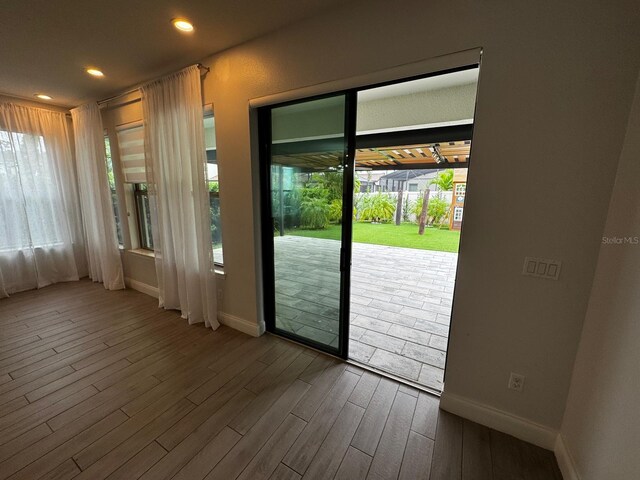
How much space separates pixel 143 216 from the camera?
3760mm

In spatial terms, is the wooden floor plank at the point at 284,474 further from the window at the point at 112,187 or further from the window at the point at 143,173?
the window at the point at 112,187

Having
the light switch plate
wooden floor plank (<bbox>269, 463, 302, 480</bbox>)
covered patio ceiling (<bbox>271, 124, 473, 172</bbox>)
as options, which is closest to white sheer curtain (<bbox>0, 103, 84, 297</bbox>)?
covered patio ceiling (<bbox>271, 124, 473, 172</bbox>)

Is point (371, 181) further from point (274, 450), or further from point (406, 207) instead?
point (274, 450)

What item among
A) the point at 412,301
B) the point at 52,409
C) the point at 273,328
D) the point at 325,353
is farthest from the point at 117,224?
the point at 412,301

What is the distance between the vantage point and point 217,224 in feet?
9.23

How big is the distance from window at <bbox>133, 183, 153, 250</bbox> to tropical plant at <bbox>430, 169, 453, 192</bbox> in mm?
9113

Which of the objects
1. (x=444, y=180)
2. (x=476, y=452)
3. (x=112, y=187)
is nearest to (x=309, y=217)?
(x=476, y=452)

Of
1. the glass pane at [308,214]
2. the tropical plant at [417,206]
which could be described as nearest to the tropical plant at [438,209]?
the tropical plant at [417,206]

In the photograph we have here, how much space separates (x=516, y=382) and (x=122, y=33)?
12.1ft

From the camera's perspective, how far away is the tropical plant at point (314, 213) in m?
2.20

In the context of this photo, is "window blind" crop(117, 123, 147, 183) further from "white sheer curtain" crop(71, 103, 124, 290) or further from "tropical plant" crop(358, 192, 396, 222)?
"tropical plant" crop(358, 192, 396, 222)

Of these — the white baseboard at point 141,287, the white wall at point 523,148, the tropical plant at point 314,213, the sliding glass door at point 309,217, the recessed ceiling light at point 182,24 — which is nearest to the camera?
the white wall at point 523,148

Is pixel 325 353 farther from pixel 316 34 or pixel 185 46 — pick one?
pixel 185 46

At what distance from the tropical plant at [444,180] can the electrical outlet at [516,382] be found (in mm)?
8862
